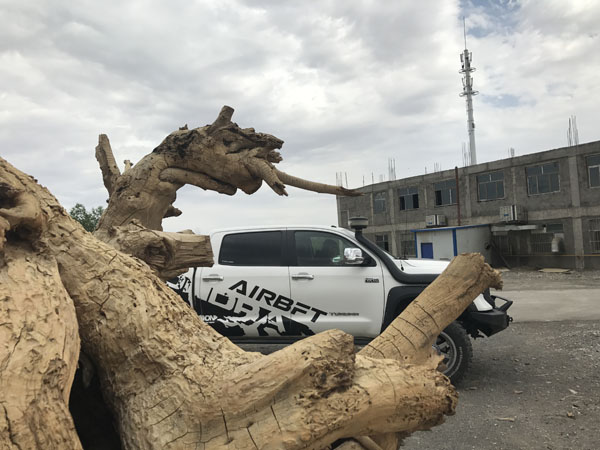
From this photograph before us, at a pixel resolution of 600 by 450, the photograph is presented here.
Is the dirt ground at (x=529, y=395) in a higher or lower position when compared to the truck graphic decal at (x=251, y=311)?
lower

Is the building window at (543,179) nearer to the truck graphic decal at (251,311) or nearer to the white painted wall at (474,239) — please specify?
the white painted wall at (474,239)

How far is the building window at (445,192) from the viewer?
27.2 metres

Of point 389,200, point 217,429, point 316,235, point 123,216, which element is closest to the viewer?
point 217,429

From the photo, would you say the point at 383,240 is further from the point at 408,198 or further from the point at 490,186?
the point at 490,186

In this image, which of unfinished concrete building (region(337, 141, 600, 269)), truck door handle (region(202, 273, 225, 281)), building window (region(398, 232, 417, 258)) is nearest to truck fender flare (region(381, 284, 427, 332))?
truck door handle (region(202, 273, 225, 281))

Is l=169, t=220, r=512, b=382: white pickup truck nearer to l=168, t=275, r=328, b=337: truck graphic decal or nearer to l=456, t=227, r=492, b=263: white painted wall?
l=168, t=275, r=328, b=337: truck graphic decal

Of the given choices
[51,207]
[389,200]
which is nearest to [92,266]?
[51,207]

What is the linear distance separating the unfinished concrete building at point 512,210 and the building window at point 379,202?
3.24 ft

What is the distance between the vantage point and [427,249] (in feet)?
84.0

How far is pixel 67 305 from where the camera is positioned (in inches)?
55.2

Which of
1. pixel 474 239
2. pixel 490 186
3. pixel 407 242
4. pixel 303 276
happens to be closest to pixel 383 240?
pixel 407 242

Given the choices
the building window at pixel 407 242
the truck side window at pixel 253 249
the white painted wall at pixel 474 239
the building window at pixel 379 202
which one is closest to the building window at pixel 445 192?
the building window at pixel 407 242

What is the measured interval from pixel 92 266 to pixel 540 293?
1374cm

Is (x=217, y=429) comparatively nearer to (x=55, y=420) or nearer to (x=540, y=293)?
(x=55, y=420)
